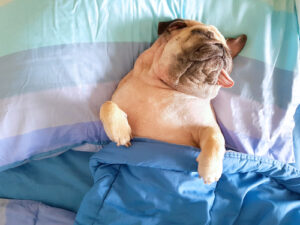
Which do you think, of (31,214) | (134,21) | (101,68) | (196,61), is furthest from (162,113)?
(31,214)

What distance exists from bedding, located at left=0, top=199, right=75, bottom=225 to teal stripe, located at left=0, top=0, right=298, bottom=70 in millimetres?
632

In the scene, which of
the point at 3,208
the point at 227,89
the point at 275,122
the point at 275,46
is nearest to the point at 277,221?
the point at 275,122

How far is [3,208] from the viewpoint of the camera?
117cm

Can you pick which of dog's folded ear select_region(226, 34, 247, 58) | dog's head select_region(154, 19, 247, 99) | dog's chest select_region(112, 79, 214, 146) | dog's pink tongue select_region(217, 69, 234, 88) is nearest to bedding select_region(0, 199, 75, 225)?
dog's chest select_region(112, 79, 214, 146)

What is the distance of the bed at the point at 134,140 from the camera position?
1.05m

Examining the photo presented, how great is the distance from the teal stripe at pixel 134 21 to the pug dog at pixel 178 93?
5.6 inches

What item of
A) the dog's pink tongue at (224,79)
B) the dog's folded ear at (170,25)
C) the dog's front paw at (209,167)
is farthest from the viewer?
the dog's folded ear at (170,25)

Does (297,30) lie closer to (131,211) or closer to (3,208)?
(131,211)

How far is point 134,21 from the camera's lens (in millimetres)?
1271

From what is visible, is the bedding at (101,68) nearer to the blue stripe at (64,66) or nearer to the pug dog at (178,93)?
the blue stripe at (64,66)

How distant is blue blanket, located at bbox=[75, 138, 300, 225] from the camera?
103 centimetres

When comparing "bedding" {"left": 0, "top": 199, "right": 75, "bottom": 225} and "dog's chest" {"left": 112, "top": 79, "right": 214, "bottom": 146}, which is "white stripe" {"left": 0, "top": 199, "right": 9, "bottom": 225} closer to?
"bedding" {"left": 0, "top": 199, "right": 75, "bottom": 225}

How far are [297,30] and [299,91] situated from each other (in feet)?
0.92

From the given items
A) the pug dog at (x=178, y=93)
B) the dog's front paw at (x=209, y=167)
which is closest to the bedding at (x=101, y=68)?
the pug dog at (x=178, y=93)
